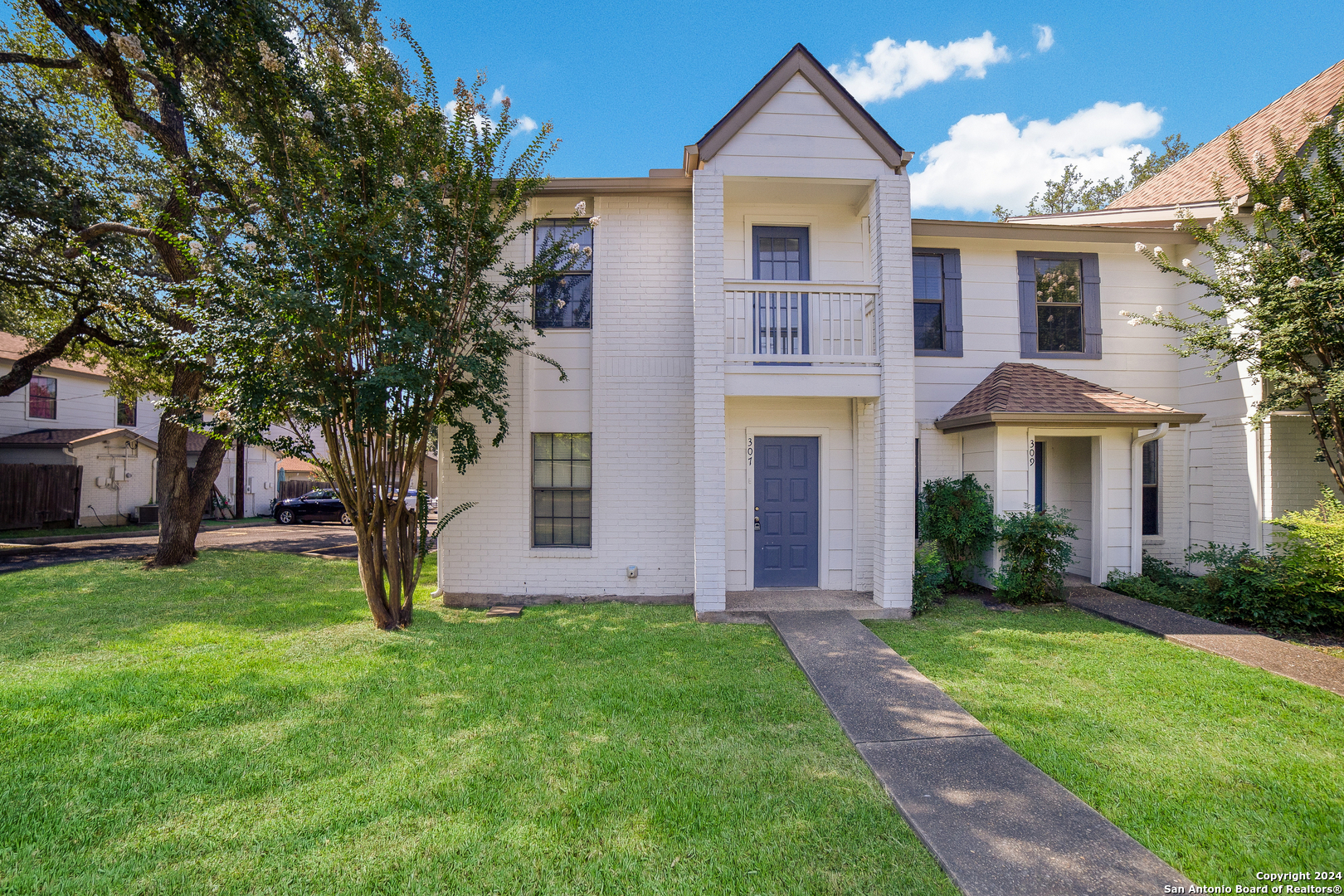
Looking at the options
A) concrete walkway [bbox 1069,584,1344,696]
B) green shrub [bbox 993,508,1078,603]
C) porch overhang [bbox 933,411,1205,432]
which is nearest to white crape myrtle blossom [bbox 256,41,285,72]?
porch overhang [bbox 933,411,1205,432]

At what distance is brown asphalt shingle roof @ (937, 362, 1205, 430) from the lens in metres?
7.41

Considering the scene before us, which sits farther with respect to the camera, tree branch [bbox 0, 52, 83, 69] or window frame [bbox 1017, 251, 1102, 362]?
window frame [bbox 1017, 251, 1102, 362]

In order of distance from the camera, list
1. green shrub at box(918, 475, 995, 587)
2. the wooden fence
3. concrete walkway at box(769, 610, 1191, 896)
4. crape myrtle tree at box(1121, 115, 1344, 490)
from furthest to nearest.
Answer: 1. the wooden fence
2. green shrub at box(918, 475, 995, 587)
3. crape myrtle tree at box(1121, 115, 1344, 490)
4. concrete walkway at box(769, 610, 1191, 896)

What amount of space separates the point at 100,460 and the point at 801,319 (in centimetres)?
2371

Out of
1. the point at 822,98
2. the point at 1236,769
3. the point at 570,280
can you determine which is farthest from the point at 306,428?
the point at 1236,769

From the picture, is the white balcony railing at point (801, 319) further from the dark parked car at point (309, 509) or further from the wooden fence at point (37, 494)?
the wooden fence at point (37, 494)

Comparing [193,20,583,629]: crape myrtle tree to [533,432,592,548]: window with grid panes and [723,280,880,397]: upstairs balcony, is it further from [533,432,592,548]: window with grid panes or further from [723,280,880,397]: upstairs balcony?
[723,280,880,397]: upstairs balcony

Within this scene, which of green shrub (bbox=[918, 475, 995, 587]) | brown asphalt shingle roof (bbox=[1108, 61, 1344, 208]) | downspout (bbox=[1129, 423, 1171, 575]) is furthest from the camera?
brown asphalt shingle roof (bbox=[1108, 61, 1344, 208])

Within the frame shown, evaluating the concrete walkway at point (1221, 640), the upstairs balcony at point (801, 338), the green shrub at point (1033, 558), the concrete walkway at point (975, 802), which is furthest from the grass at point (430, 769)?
the concrete walkway at point (1221, 640)

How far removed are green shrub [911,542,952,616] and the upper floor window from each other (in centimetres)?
450

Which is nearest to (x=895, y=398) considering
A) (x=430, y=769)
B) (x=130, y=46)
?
(x=430, y=769)

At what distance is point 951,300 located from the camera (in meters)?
8.65

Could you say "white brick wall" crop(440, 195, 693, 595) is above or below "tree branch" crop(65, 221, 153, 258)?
below

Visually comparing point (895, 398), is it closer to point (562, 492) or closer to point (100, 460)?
point (562, 492)
